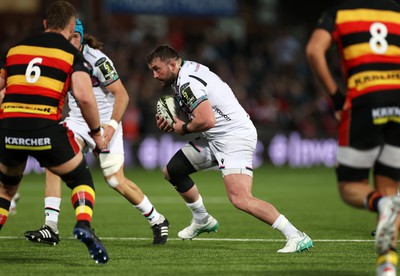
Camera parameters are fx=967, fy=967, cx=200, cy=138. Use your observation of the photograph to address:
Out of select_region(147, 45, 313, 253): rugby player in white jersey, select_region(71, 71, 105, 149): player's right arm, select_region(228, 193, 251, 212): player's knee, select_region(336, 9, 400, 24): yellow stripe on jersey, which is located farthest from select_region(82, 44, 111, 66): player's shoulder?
select_region(336, 9, 400, 24): yellow stripe on jersey

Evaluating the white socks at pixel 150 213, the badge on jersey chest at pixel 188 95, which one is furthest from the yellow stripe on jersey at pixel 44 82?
the white socks at pixel 150 213

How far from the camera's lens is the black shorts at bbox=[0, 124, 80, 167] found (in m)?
7.93

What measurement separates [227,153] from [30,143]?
2.45m

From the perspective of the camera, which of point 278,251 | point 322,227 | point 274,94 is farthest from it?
point 274,94

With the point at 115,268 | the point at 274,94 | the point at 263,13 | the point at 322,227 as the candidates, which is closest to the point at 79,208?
the point at 115,268

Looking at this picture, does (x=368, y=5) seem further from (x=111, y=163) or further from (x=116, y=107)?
(x=111, y=163)

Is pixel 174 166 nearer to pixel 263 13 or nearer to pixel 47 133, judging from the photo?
pixel 47 133

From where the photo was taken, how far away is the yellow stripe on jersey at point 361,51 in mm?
7160

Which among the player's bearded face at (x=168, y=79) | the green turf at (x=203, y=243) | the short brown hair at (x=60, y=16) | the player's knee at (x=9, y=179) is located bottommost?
the green turf at (x=203, y=243)

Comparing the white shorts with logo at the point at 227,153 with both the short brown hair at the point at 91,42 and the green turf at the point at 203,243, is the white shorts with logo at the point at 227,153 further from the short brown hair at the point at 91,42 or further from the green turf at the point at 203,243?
the short brown hair at the point at 91,42

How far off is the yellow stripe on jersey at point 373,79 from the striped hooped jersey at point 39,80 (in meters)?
2.33

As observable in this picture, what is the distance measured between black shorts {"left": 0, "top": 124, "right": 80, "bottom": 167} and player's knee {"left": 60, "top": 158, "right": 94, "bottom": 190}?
0.41 feet

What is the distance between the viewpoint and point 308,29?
35.3 meters

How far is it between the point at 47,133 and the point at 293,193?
1129 centimetres
